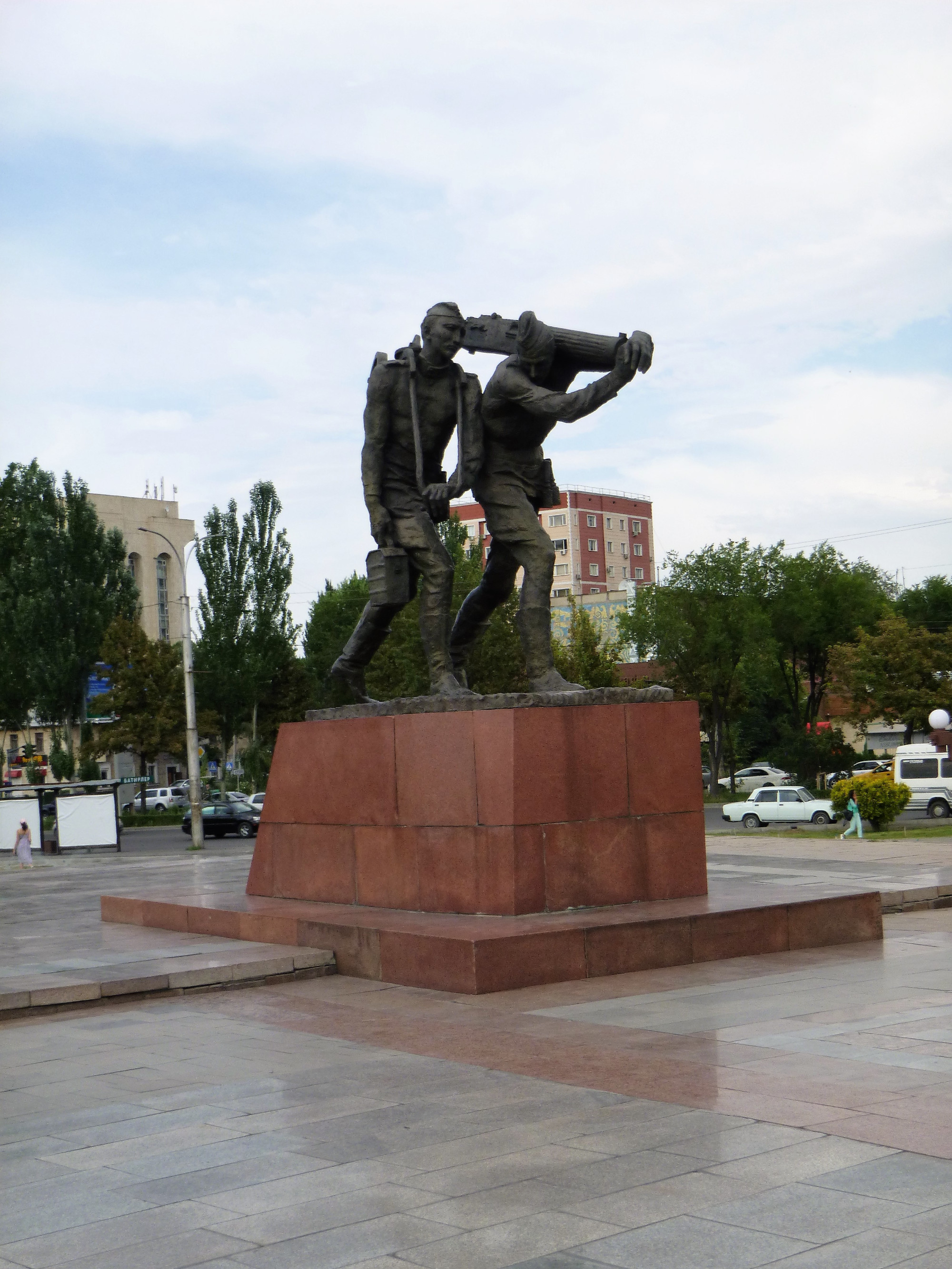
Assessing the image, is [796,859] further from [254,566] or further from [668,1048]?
[254,566]

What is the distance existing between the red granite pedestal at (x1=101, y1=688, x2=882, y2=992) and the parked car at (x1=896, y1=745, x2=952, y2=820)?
26908 mm

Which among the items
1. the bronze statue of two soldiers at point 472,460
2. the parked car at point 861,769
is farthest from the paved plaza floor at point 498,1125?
the parked car at point 861,769

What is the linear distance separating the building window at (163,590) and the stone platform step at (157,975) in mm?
64999

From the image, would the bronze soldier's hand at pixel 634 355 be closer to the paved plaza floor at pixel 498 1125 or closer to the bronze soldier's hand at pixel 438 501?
the bronze soldier's hand at pixel 438 501

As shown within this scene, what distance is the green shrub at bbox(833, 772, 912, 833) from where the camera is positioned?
26.1 meters

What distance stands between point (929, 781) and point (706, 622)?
56.5ft

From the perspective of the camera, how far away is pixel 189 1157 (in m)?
4.93

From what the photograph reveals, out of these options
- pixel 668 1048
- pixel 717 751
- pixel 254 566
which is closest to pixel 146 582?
pixel 254 566

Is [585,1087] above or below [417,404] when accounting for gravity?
below

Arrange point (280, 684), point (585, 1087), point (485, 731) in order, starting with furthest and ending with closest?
1. point (280, 684)
2. point (485, 731)
3. point (585, 1087)

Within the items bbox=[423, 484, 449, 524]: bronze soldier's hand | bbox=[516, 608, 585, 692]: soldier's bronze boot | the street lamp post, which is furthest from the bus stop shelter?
bbox=[516, 608, 585, 692]: soldier's bronze boot

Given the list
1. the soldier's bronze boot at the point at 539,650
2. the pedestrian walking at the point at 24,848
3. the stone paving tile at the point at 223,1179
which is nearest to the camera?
the stone paving tile at the point at 223,1179

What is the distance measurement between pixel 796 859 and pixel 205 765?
1810 inches

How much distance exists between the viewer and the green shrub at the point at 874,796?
2609cm
